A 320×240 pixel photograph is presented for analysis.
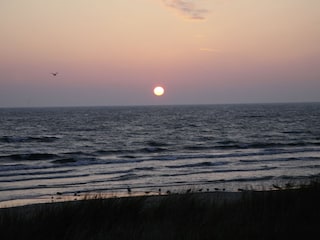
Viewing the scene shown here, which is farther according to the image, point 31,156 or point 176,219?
point 31,156

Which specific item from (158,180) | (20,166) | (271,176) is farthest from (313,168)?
(20,166)

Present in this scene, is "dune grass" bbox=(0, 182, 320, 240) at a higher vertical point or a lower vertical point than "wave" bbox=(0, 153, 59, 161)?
higher

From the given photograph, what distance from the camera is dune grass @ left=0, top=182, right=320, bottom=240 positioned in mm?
6844

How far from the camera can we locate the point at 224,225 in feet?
23.4

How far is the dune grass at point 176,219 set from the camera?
22.5ft

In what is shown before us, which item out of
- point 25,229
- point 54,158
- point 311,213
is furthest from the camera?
point 54,158

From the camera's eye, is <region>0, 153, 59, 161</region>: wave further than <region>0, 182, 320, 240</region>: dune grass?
Yes

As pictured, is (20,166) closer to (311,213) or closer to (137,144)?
(137,144)

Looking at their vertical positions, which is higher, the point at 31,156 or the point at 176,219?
the point at 176,219

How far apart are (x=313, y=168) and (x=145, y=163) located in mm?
10750

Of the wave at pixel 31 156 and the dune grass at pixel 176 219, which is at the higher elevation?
the dune grass at pixel 176 219

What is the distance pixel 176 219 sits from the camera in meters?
8.13

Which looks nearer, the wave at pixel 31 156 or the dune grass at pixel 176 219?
the dune grass at pixel 176 219

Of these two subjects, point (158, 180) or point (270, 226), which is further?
point (158, 180)
